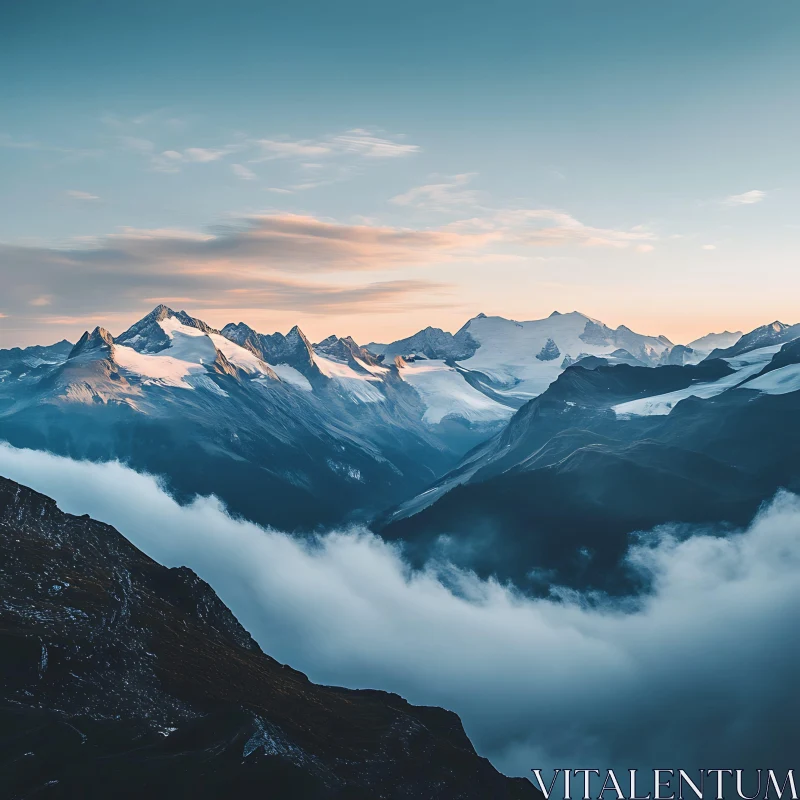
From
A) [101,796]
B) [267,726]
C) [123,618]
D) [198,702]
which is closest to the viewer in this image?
[101,796]

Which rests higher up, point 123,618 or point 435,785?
point 123,618

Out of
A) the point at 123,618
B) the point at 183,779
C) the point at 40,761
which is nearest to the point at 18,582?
the point at 123,618

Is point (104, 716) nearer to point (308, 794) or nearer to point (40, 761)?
point (40, 761)

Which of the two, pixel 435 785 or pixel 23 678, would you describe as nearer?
pixel 23 678

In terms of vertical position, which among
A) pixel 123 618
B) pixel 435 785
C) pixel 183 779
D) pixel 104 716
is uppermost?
pixel 123 618

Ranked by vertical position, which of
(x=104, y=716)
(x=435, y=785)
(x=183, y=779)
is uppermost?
(x=104, y=716)

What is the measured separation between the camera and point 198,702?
176750 mm

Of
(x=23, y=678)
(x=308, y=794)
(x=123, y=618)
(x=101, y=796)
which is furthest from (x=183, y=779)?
(x=123, y=618)

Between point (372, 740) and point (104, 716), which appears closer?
point (104, 716)

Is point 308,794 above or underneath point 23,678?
underneath

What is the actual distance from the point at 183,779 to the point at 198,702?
33.5m

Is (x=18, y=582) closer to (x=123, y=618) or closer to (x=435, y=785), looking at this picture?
(x=123, y=618)

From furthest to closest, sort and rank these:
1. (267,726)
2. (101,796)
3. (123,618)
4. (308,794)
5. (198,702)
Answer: (123,618) < (198,702) < (267,726) < (308,794) < (101,796)

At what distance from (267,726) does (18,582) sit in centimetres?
6890
